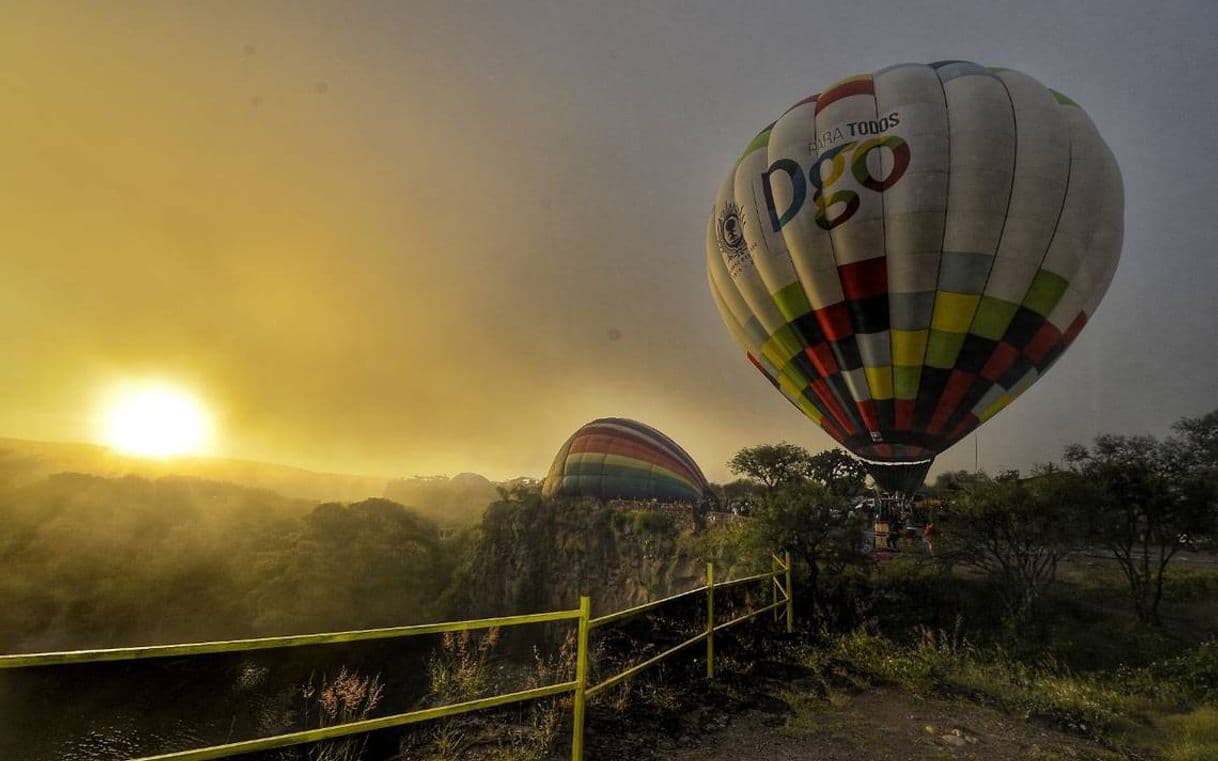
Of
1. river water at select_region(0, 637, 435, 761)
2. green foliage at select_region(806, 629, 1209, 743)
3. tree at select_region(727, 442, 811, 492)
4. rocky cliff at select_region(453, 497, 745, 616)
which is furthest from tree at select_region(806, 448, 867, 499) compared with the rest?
river water at select_region(0, 637, 435, 761)

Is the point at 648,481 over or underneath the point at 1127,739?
over

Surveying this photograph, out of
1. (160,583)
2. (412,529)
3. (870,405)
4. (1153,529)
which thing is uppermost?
(870,405)

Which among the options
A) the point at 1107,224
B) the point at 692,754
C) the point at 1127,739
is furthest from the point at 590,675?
the point at 1107,224

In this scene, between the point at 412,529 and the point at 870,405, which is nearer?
the point at 870,405

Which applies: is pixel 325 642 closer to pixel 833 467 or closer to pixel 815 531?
pixel 815 531

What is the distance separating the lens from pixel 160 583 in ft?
98.3

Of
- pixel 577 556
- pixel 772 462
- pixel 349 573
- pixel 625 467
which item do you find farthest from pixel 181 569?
pixel 772 462

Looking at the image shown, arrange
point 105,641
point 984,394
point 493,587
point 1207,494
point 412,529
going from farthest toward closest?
point 412,529 < point 493,587 < point 105,641 < point 984,394 < point 1207,494

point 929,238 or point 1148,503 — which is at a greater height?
point 929,238

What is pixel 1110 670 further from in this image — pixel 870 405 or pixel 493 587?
pixel 493 587

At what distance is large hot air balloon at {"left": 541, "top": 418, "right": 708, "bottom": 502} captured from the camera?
32656mm

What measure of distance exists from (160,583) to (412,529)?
1556 centimetres

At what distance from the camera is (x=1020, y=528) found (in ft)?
37.8

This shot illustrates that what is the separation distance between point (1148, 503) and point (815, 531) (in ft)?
25.9
